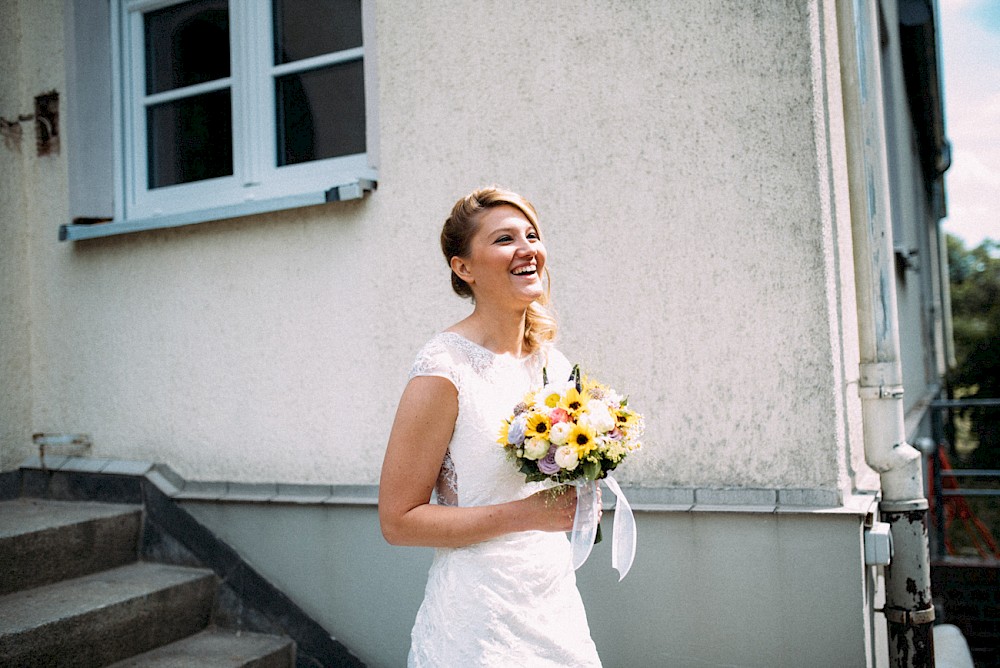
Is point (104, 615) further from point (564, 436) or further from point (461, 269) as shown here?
point (564, 436)

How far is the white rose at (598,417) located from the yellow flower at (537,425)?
0.30ft

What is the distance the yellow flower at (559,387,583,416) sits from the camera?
200 centimetres

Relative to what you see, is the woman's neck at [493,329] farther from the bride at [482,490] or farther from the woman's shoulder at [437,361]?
the woman's shoulder at [437,361]

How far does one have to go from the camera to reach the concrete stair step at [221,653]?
342cm

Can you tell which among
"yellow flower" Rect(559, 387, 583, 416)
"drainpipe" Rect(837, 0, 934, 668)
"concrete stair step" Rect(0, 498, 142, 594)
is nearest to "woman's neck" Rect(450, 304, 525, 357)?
"yellow flower" Rect(559, 387, 583, 416)

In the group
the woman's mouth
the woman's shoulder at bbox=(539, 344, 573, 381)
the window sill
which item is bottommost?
the woman's shoulder at bbox=(539, 344, 573, 381)

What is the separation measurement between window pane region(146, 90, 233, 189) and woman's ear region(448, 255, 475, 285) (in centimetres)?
245

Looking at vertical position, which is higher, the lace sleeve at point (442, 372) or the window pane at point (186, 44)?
the window pane at point (186, 44)

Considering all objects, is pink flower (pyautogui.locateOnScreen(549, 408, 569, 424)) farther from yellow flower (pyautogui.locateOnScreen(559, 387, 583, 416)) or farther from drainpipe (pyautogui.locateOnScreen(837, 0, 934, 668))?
drainpipe (pyautogui.locateOnScreen(837, 0, 934, 668))

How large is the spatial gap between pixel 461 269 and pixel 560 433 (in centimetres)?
66

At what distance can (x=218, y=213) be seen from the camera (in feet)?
13.0

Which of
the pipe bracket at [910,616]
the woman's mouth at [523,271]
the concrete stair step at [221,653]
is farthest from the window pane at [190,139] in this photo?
the pipe bracket at [910,616]

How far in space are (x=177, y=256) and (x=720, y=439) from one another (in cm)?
286

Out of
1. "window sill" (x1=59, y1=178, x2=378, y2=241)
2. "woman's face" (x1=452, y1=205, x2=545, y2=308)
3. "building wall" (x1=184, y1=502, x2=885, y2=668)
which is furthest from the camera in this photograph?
"window sill" (x1=59, y1=178, x2=378, y2=241)
